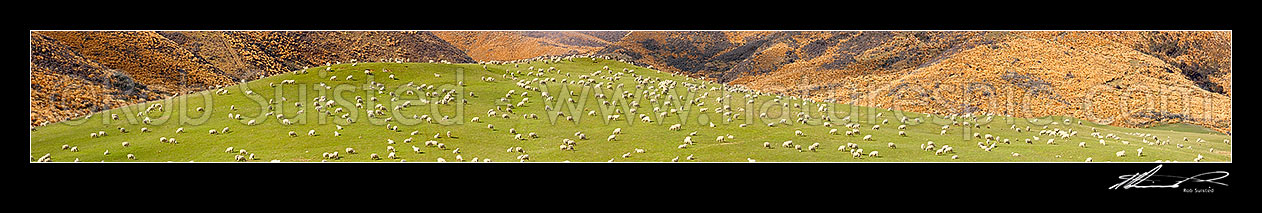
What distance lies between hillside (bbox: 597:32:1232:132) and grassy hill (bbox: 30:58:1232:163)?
0.50 meters

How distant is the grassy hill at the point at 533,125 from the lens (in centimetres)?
1877

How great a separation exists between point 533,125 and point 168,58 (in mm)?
8299

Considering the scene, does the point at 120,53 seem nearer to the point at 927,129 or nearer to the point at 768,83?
the point at 768,83

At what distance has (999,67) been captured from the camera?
21312 millimetres

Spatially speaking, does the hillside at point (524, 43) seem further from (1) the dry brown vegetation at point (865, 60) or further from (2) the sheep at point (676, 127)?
(2) the sheep at point (676, 127)

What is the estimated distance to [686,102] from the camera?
823 inches

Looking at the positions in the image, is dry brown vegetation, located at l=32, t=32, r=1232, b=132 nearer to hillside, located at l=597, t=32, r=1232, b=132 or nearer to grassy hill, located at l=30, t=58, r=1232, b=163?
hillside, located at l=597, t=32, r=1232, b=132

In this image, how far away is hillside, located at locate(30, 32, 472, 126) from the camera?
19.4 metres

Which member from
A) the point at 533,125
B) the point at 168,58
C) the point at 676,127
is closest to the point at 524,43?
the point at 533,125

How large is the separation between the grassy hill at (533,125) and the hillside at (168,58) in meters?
0.32

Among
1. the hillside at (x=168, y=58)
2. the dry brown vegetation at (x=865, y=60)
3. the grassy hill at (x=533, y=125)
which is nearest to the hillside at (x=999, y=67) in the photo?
the dry brown vegetation at (x=865, y=60)
